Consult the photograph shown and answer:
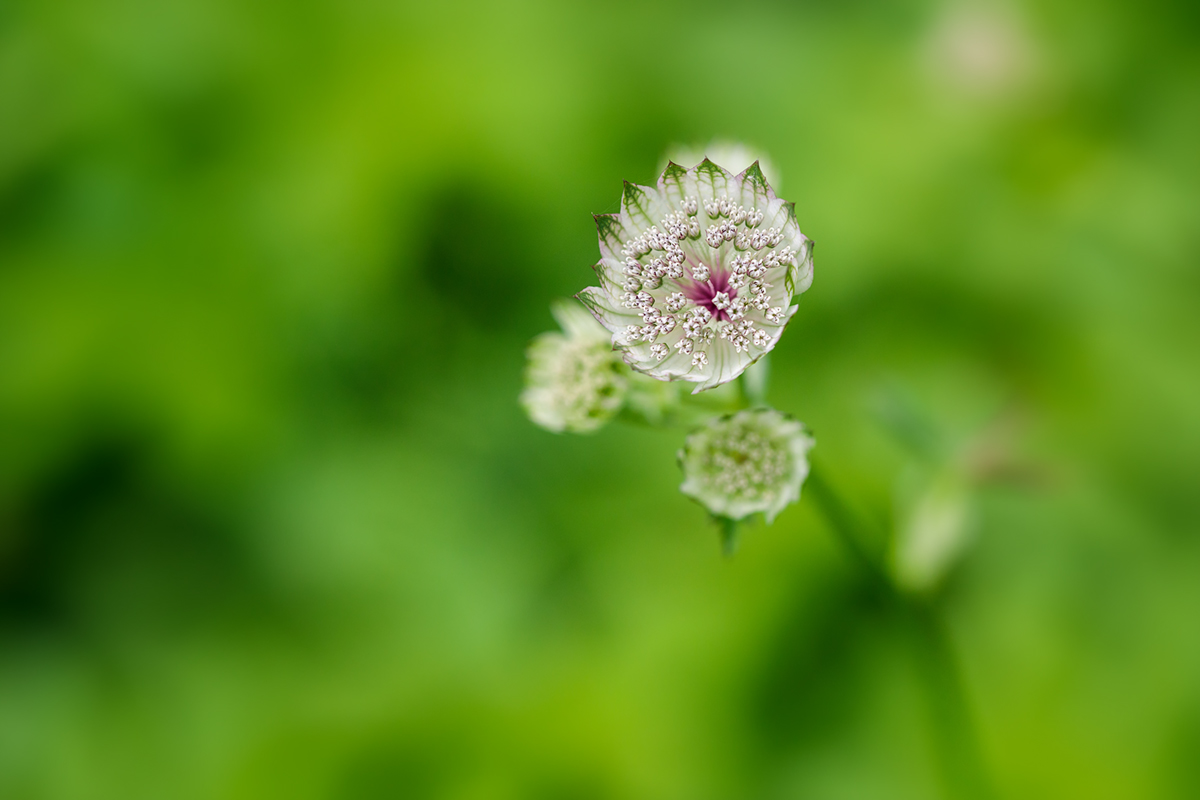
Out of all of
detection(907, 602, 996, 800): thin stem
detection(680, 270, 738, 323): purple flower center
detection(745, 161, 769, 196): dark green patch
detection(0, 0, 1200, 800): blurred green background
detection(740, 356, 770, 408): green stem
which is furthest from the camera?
detection(0, 0, 1200, 800): blurred green background

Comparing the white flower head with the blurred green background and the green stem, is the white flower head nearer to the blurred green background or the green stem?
the green stem

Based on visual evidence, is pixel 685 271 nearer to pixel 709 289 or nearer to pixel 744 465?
pixel 709 289

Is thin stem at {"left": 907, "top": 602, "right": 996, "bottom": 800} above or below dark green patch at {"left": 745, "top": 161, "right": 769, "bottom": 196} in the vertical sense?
below

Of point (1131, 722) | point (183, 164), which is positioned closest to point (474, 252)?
point (183, 164)

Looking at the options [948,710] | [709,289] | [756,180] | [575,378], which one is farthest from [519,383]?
[756,180]

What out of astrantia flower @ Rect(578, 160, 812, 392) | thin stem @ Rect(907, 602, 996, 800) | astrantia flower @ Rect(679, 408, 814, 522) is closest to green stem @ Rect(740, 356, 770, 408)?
astrantia flower @ Rect(679, 408, 814, 522)

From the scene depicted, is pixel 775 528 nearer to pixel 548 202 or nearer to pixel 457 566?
pixel 457 566

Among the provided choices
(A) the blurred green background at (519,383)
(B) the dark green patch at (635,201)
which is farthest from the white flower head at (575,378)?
(A) the blurred green background at (519,383)
